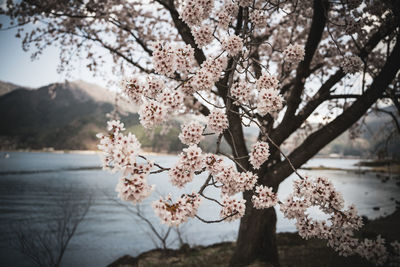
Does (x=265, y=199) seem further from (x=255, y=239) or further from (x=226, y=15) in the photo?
(x=255, y=239)

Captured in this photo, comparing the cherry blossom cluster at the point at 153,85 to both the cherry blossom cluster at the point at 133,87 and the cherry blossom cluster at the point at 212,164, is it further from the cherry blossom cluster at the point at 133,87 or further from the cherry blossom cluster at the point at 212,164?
the cherry blossom cluster at the point at 212,164

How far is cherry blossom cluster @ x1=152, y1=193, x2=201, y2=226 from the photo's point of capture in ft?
5.37

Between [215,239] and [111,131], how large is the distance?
1948 centimetres

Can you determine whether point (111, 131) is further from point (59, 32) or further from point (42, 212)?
point (42, 212)

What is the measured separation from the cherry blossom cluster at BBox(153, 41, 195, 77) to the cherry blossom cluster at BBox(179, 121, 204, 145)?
60 cm

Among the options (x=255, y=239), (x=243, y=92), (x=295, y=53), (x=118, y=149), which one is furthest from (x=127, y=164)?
(x=255, y=239)

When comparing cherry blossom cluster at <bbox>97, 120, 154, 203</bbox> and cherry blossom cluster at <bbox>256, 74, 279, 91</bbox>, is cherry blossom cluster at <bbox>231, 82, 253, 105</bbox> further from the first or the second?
cherry blossom cluster at <bbox>97, 120, 154, 203</bbox>

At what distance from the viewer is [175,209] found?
1.68 metres

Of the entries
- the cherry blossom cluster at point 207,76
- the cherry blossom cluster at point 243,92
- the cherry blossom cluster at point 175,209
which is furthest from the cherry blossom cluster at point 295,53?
the cherry blossom cluster at point 175,209

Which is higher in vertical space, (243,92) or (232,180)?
(243,92)

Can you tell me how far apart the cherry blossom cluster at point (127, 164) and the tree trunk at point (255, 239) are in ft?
13.7

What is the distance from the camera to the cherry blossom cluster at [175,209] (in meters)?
1.64

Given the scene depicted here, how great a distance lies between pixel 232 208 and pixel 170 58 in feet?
5.31

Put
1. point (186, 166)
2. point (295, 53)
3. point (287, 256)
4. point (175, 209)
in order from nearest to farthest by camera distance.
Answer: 1. point (175, 209)
2. point (186, 166)
3. point (295, 53)
4. point (287, 256)
